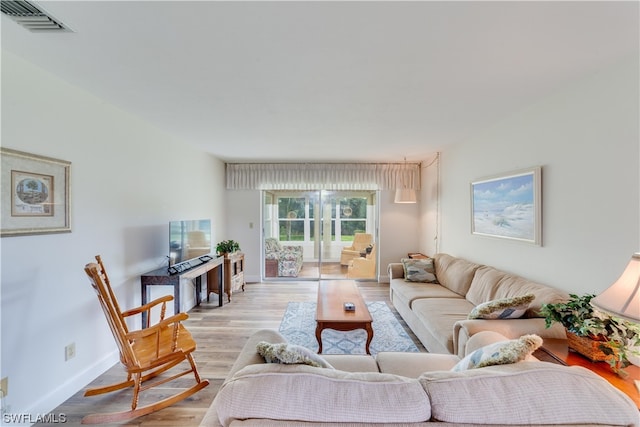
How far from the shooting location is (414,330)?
3.25 meters

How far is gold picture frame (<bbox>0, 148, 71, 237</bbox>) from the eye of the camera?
1.75 meters

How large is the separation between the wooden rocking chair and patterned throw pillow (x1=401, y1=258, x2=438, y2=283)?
293cm

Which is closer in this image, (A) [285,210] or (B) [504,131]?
(B) [504,131]

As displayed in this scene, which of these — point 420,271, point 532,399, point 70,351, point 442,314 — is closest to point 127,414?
point 70,351

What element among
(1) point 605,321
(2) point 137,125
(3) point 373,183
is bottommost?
(1) point 605,321

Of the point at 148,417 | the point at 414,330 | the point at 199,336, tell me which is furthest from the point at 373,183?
the point at 148,417

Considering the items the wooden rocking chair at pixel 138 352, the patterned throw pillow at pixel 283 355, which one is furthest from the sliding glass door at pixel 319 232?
the patterned throw pillow at pixel 283 355

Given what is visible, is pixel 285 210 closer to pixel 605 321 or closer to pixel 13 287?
pixel 13 287

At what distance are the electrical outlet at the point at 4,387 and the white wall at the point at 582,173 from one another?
4075 millimetres

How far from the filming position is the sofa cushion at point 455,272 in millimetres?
3379

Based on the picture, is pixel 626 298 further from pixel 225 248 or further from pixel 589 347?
pixel 225 248

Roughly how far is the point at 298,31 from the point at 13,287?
2.41 metres

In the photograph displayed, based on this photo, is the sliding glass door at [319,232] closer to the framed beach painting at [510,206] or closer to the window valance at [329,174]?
the window valance at [329,174]

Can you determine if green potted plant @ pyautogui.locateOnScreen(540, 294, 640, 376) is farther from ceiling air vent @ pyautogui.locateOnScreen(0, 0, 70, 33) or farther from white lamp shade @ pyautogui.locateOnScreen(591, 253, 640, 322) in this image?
ceiling air vent @ pyautogui.locateOnScreen(0, 0, 70, 33)
